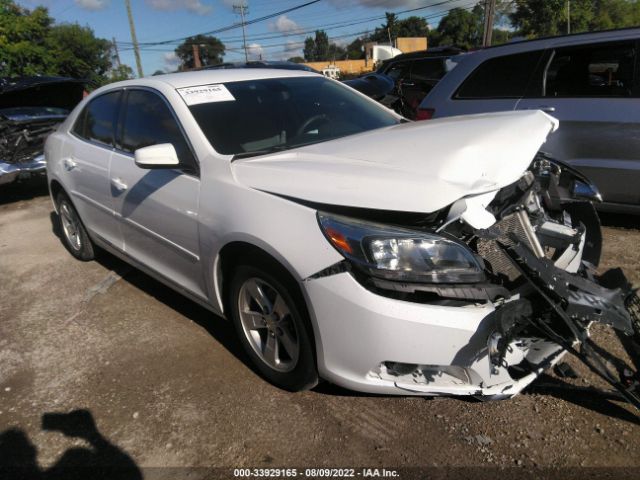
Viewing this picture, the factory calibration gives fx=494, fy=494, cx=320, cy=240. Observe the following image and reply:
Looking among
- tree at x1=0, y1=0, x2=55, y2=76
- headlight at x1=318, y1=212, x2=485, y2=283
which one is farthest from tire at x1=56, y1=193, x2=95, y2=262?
tree at x1=0, y1=0, x2=55, y2=76

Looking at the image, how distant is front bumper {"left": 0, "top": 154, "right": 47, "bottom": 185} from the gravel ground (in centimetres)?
436

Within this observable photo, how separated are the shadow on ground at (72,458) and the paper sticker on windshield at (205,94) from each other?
1871 millimetres

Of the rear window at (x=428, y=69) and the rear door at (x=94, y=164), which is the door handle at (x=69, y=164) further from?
the rear window at (x=428, y=69)

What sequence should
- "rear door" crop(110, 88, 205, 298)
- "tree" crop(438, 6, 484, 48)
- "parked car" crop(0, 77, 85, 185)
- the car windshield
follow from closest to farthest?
"rear door" crop(110, 88, 205, 298)
the car windshield
"parked car" crop(0, 77, 85, 185)
"tree" crop(438, 6, 484, 48)

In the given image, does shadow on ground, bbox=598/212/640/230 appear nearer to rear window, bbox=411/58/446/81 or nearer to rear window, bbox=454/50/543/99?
rear window, bbox=454/50/543/99

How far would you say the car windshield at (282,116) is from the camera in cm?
289

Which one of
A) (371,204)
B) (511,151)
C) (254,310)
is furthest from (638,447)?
(254,310)

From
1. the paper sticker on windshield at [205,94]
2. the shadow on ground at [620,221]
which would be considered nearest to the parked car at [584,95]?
the shadow on ground at [620,221]

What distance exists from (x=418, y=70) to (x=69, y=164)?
8.35 m

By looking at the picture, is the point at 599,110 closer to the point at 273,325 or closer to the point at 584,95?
the point at 584,95

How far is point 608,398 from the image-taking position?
2373mm

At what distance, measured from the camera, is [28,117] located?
7.66 metres

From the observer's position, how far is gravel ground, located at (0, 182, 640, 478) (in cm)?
214

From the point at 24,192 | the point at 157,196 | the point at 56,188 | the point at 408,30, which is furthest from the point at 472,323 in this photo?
the point at 408,30
